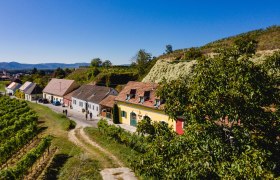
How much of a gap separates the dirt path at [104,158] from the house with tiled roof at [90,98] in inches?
563

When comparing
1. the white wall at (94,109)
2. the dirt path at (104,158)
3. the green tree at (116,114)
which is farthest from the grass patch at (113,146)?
the white wall at (94,109)

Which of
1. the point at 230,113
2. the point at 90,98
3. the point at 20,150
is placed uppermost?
the point at 230,113

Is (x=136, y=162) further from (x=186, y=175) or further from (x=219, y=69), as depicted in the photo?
(x=219, y=69)

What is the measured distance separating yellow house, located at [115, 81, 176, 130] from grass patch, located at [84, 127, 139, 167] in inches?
261

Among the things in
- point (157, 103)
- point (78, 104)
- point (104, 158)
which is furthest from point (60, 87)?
point (104, 158)

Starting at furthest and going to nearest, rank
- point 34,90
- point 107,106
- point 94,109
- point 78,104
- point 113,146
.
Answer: point 34,90, point 78,104, point 94,109, point 107,106, point 113,146

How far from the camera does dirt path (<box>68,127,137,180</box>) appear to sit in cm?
2462

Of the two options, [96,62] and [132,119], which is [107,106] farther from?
[96,62]

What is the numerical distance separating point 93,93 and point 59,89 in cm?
2267

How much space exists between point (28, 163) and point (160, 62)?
156 ft

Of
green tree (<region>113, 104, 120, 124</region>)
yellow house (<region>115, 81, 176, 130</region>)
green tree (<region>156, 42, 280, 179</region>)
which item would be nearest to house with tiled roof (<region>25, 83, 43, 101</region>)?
green tree (<region>113, 104, 120, 124</region>)

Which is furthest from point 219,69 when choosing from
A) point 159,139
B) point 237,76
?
point 159,139

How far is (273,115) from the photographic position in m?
11.7

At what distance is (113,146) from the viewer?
32969mm
